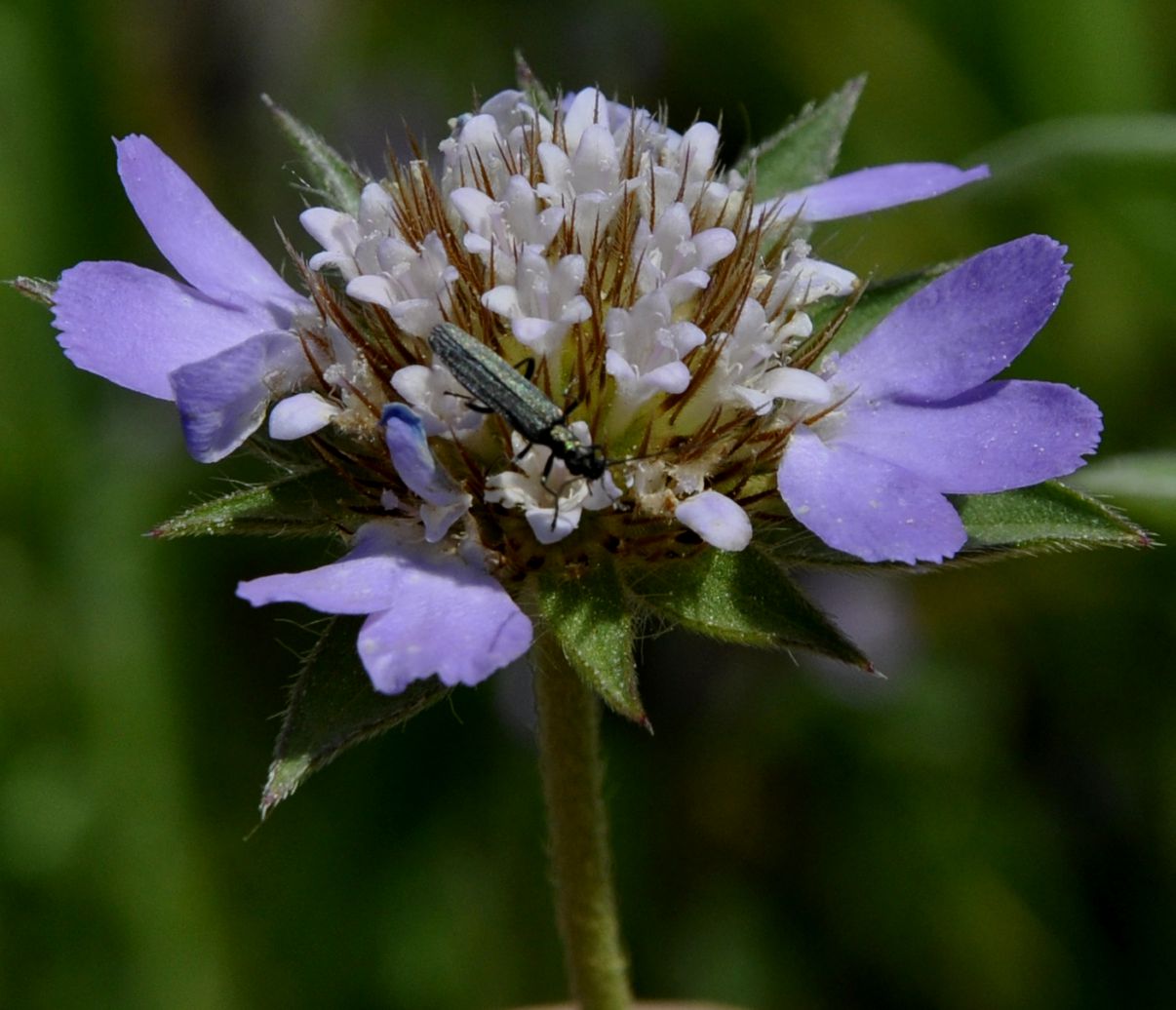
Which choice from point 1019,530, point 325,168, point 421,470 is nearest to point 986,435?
point 1019,530

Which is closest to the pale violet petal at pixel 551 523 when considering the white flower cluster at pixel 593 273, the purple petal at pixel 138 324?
the white flower cluster at pixel 593 273

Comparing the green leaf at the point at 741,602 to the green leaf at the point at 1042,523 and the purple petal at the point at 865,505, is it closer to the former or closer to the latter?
the purple petal at the point at 865,505

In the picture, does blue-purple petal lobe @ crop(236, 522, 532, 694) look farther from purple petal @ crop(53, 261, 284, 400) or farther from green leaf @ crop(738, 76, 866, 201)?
green leaf @ crop(738, 76, 866, 201)

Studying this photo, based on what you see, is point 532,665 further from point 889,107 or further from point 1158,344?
point 889,107

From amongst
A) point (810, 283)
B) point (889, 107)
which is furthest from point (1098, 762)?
point (810, 283)

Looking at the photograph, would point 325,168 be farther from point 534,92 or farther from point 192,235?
point 534,92

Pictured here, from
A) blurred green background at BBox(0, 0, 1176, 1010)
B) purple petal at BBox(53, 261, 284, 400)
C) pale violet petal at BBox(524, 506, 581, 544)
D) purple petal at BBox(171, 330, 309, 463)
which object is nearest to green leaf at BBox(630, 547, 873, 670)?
pale violet petal at BBox(524, 506, 581, 544)

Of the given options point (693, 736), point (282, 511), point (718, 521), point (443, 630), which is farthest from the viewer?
point (693, 736)
